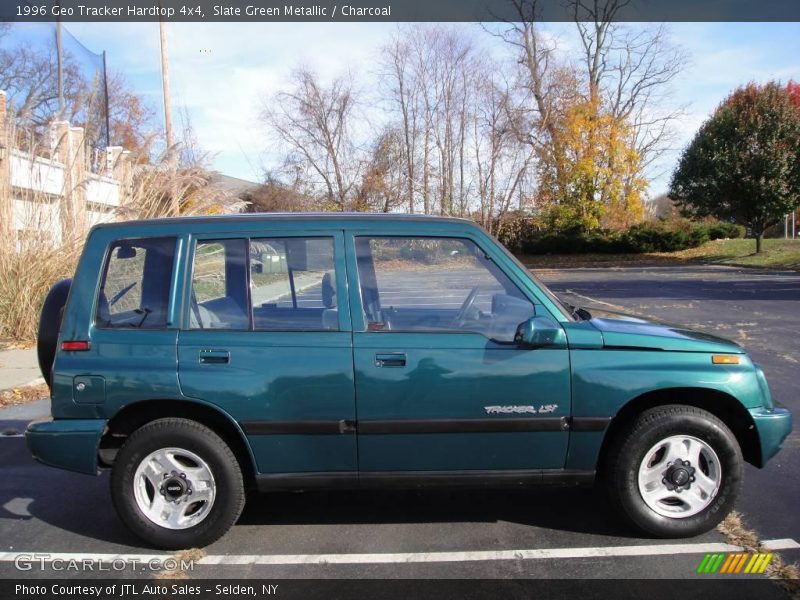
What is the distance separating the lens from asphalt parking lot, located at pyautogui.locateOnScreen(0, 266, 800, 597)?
3344mm

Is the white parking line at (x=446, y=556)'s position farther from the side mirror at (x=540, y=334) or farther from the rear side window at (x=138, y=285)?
the rear side window at (x=138, y=285)

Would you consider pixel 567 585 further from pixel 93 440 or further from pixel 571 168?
pixel 571 168

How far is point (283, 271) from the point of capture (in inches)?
151

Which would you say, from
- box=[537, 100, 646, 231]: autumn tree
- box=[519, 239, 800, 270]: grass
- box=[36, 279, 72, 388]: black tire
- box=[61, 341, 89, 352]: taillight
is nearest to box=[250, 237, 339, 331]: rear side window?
box=[61, 341, 89, 352]: taillight

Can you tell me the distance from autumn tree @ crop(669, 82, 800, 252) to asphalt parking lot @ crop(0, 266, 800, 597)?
99.5 ft

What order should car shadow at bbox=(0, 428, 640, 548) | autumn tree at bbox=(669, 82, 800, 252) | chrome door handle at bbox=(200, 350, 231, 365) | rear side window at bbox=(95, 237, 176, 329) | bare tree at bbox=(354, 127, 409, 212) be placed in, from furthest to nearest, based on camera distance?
bare tree at bbox=(354, 127, 409, 212) → autumn tree at bbox=(669, 82, 800, 252) → car shadow at bbox=(0, 428, 640, 548) → rear side window at bbox=(95, 237, 176, 329) → chrome door handle at bbox=(200, 350, 231, 365)

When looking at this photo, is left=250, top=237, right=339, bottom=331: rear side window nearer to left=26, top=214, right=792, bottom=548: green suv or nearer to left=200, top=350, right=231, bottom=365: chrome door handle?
left=26, top=214, right=792, bottom=548: green suv

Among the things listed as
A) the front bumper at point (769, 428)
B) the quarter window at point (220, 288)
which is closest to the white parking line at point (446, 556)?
the front bumper at point (769, 428)

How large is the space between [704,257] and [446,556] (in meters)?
36.2

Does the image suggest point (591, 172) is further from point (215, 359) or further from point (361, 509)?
point (215, 359)

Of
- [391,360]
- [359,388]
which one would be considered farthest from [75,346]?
[391,360]

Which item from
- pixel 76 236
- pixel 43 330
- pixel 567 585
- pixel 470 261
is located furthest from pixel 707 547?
pixel 76 236

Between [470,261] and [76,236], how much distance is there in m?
8.76

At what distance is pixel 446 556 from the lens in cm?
345
